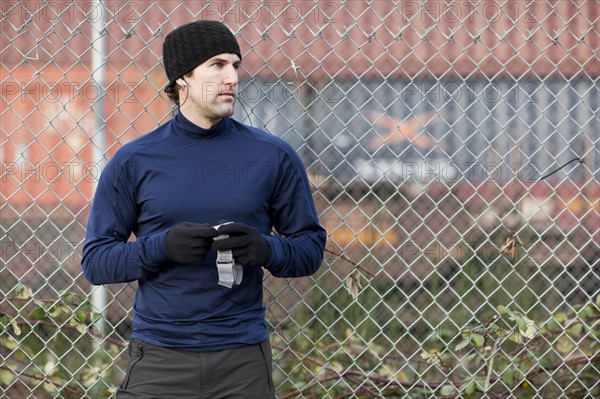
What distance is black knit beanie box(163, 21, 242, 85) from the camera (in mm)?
2691

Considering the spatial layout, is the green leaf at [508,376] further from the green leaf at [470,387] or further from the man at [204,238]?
the man at [204,238]

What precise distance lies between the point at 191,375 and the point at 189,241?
430 mm

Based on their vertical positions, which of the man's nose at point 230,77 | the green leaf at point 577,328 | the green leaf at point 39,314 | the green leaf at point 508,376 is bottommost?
the green leaf at point 577,328

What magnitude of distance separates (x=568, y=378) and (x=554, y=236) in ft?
8.14

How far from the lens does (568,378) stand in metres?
4.01

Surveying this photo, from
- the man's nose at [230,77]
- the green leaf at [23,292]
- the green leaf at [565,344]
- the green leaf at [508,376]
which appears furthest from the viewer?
the green leaf at [565,344]

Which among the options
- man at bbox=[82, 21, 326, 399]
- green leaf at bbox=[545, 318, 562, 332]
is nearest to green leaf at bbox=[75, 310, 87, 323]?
man at bbox=[82, 21, 326, 399]

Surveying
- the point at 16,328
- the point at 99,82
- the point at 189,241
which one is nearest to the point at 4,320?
the point at 16,328

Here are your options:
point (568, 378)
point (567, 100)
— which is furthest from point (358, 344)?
point (567, 100)

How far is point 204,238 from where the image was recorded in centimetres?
243

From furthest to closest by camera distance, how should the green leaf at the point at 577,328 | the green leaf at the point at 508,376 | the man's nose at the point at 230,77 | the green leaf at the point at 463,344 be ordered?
the green leaf at the point at 577,328, the green leaf at the point at 508,376, the green leaf at the point at 463,344, the man's nose at the point at 230,77

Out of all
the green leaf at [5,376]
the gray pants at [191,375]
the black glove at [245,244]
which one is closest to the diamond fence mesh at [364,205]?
the green leaf at [5,376]

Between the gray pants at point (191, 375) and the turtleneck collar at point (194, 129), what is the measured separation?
0.68m

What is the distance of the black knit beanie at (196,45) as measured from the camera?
269cm
